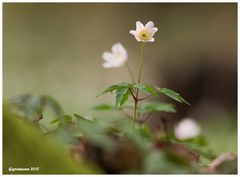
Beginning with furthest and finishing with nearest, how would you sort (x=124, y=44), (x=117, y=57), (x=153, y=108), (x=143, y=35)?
(x=124, y=44), (x=117, y=57), (x=153, y=108), (x=143, y=35)

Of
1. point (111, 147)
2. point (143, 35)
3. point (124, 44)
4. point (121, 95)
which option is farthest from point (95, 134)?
point (124, 44)

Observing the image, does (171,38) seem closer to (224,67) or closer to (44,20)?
(224,67)

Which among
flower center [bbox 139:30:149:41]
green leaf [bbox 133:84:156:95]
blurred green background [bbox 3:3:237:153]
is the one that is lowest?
Answer: blurred green background [bbox 3:3:237:153]

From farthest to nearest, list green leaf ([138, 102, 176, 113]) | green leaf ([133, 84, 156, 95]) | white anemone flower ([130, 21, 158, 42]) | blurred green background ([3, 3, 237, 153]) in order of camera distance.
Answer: blurred green background ([3, 3, 237, 153])
green leaf ([138, 102, 176, 113])
white anemone flower ([130, 21, 158, 42])
green leaf ([133, 84, 156, 95])

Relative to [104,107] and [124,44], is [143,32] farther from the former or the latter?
[124,44]

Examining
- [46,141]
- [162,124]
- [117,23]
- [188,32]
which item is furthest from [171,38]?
[46,141]

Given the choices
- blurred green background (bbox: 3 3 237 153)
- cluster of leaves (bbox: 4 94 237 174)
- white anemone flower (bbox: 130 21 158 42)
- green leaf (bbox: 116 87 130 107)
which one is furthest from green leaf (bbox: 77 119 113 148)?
blurred green background (bbox: 3 3 237 153)

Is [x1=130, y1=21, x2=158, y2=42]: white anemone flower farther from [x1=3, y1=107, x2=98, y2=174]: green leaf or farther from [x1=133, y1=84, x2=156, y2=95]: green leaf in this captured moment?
[x1=3, y1=107, x2=98, y2=174]: green leaf

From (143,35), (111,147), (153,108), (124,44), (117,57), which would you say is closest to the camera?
(111,147)
